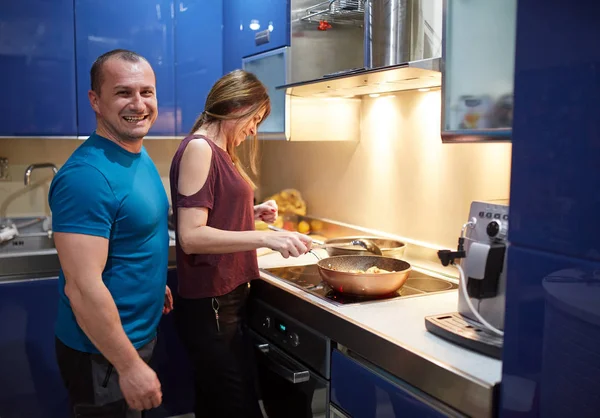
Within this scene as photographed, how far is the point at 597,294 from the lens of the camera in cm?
91

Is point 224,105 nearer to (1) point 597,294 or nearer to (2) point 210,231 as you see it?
(2) point 210,231

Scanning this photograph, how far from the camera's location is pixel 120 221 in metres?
1.46

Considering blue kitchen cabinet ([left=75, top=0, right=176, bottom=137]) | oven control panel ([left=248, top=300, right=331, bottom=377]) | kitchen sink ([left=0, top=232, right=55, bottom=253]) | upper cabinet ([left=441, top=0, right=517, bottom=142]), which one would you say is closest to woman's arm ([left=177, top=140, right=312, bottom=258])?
oven control panel ([left=248, top=300, right=331, bottom=377])

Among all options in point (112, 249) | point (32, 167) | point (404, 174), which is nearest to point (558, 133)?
point (112, 249)

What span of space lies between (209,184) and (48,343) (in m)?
Answer: 1.21

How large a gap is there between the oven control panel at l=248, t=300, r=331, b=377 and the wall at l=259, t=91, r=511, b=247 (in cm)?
70

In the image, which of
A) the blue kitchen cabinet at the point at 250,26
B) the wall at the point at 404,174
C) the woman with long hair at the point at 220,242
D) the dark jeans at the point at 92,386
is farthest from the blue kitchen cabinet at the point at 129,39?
the dark jeans at the point at 92,386

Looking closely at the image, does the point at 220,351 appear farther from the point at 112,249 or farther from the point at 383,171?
the point at 383,171

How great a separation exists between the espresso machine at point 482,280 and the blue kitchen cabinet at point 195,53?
6.23 feet

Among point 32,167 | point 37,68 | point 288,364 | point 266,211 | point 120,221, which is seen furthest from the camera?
point 32,167

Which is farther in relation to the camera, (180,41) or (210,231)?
(180,41)

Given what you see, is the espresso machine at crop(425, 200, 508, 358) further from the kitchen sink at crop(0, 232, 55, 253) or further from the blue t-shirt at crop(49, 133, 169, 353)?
the kitchen sink at crop(0, 232, 55, 253)

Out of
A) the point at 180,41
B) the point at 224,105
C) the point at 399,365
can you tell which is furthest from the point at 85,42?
the point at 399,365

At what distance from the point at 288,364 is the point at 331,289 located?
10.7 inches
